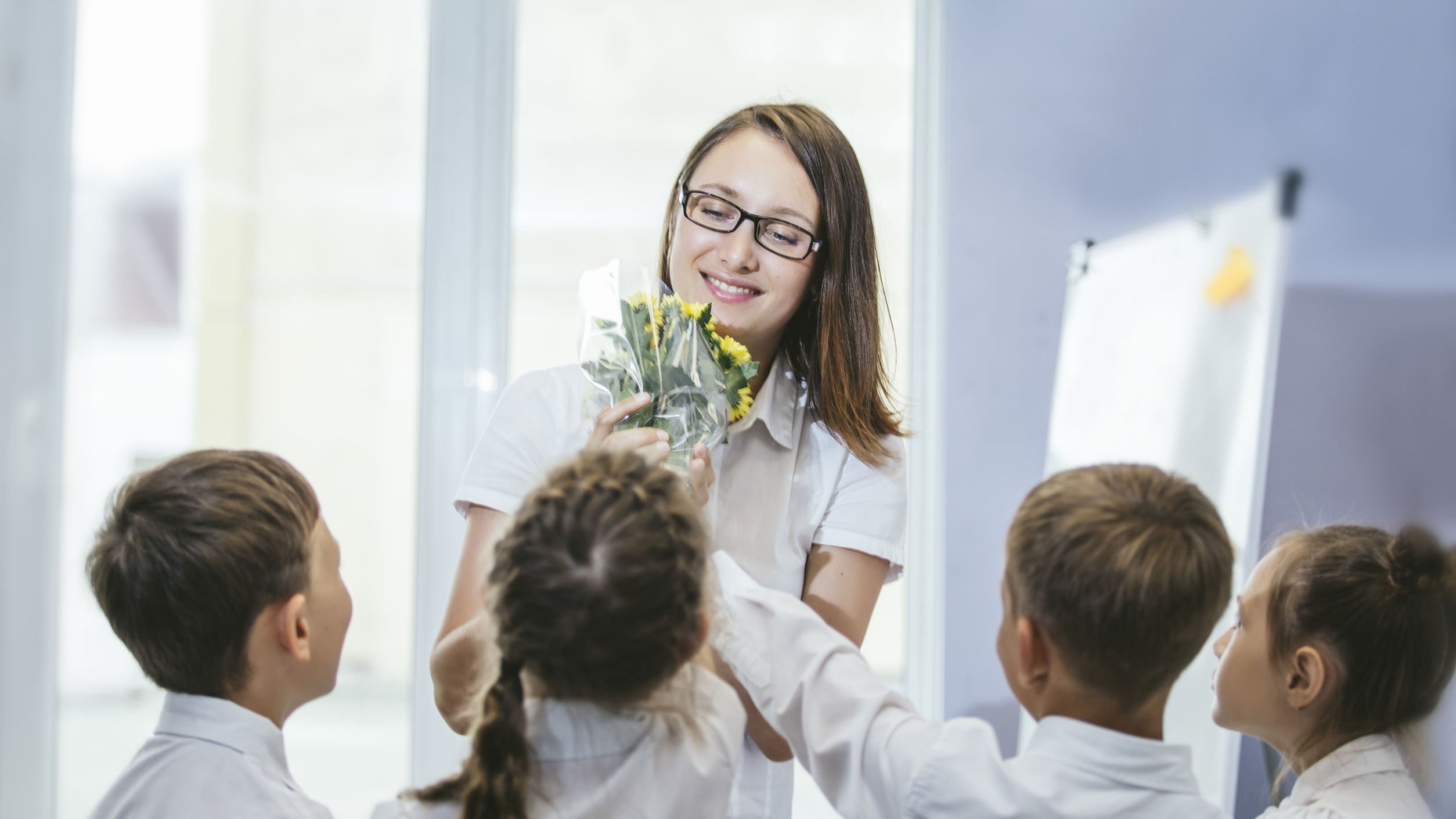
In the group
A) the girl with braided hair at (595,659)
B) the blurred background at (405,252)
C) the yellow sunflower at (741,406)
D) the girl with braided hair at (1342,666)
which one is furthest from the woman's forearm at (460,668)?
the blurred background at (405,252)

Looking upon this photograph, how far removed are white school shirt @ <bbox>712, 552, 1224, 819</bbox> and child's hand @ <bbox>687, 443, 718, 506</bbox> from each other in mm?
120

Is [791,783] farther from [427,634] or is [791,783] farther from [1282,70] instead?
[1282,70]

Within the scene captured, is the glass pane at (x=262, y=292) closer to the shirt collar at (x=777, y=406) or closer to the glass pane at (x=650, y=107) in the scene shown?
the glass pane at (x=650, y=107)

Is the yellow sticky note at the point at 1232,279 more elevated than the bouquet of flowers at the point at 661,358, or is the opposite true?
the yellow sticky note at the point at 1232,279

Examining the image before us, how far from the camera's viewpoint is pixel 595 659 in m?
1.12

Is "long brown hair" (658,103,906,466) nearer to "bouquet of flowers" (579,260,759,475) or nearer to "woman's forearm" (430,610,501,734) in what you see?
→ "bouquet of flowers" (579,260,759,475)

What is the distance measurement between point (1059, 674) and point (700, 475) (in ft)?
1.49

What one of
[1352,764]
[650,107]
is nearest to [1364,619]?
[1352,764]

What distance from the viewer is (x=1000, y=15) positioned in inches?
105

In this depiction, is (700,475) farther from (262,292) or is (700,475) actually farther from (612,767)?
(262,292)

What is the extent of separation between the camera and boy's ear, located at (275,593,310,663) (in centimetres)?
134

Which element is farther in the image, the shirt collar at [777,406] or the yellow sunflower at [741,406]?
the shirt collar at [777,406]

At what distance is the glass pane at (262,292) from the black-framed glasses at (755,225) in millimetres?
1502

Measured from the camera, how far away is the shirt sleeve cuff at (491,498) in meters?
1.40
